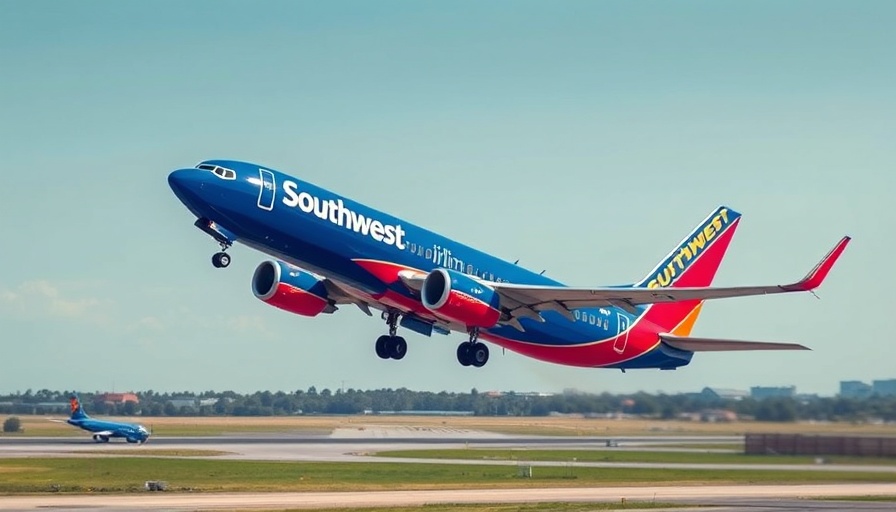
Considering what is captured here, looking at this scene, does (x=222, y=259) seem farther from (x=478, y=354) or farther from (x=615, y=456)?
(x=615, y=456)

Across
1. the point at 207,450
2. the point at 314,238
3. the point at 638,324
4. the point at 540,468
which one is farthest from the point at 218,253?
the point at 207,450

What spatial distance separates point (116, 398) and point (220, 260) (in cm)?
10303

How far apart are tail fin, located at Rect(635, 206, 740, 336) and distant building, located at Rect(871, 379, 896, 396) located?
24.5 metres

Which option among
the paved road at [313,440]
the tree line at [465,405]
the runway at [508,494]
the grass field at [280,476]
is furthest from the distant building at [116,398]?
the grass field at [280,476]

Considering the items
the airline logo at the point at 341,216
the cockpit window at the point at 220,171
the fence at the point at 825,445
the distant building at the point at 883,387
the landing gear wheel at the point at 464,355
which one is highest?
the cockpit window at the point at 220,171

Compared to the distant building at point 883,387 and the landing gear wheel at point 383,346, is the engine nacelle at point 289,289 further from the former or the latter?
the distant building at point 883,387

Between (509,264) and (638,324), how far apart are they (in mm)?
7286

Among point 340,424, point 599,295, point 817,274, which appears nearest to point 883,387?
point 817,274

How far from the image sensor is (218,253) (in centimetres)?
4391

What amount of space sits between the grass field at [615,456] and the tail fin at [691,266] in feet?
20.4

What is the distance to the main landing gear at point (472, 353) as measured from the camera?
1962 inches

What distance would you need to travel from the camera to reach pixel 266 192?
42969mm

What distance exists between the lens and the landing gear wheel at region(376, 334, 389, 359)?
170 feet

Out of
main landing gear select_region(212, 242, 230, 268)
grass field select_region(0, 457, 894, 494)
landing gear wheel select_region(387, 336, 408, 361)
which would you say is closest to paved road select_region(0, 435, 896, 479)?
grass field select_region(0, 457, 894, 494)
